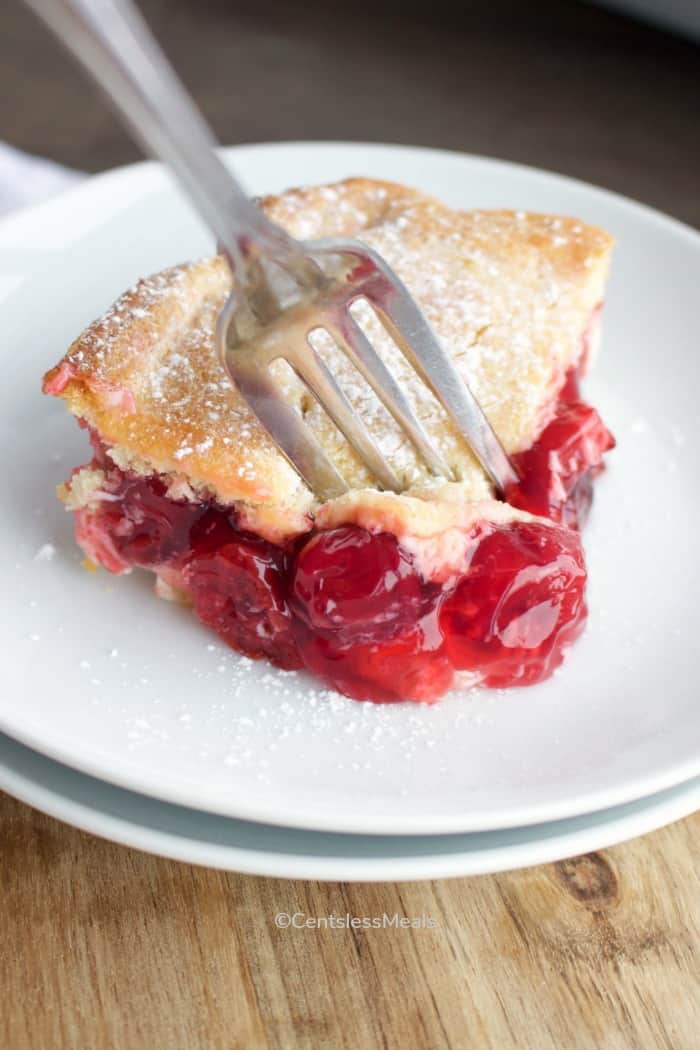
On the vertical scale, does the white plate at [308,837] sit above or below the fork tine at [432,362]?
below

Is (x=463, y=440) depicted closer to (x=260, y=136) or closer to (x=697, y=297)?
(x=697, y=297)

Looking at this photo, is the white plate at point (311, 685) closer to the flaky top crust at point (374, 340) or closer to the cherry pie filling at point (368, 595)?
the cherry pie filling at point (368, 595)

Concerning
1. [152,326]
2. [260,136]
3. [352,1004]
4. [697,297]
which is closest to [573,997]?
[352,1004]

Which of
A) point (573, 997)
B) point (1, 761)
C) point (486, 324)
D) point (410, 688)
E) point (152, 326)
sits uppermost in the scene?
point (152, 326)

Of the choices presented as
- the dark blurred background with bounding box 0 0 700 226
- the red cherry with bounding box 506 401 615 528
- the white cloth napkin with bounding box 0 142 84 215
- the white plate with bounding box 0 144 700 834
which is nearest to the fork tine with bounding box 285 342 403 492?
the red cherry with bounding box 506 401 615 528

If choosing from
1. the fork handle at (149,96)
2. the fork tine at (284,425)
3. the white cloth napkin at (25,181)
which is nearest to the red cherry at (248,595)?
the fork tine at (284,425)

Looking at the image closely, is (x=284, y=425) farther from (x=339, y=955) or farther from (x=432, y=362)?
(x=339, y=955)

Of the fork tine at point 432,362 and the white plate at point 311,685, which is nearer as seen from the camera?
the white plate at point 311,685
